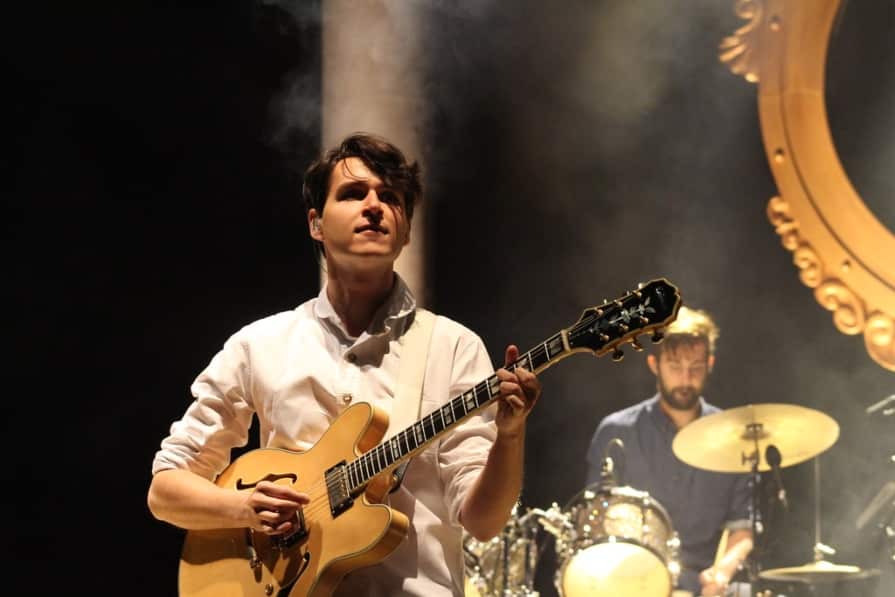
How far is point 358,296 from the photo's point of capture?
8.80 ft

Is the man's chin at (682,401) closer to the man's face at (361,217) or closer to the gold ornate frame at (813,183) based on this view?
the gold ornate frame at (813,183)

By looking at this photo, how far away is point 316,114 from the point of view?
498cm

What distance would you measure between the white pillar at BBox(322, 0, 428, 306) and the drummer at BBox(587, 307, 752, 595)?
1.14 metres

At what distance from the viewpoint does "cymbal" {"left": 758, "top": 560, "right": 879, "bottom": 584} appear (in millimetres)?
4367

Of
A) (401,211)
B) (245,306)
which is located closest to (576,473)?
(245,306)

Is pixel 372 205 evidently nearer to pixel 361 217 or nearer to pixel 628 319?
pixel 361 217

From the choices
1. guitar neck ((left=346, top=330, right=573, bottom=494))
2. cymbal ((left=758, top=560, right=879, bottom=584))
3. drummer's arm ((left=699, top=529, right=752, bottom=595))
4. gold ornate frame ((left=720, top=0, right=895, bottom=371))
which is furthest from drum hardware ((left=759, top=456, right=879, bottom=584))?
guitar neck ((left=346, top=330, right=573, bottom=494))

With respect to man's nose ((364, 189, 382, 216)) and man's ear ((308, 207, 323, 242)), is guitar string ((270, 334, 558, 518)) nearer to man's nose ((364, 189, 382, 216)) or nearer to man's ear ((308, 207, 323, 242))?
man's nose ((364, 189, 382, 216))

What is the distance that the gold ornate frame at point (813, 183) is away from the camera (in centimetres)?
452

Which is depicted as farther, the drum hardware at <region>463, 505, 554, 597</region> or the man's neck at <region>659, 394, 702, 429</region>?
the drum hardware at <region>463, 505, 554, 597</region>

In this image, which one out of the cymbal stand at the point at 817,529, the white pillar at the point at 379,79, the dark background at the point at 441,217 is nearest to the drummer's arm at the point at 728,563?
the dark background at the point at 441,217

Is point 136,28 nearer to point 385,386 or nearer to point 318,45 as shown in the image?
point 318,45

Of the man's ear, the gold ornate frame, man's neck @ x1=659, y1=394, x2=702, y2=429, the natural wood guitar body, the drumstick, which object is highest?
the gold ornate frame

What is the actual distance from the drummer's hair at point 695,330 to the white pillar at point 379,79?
1.18 m
